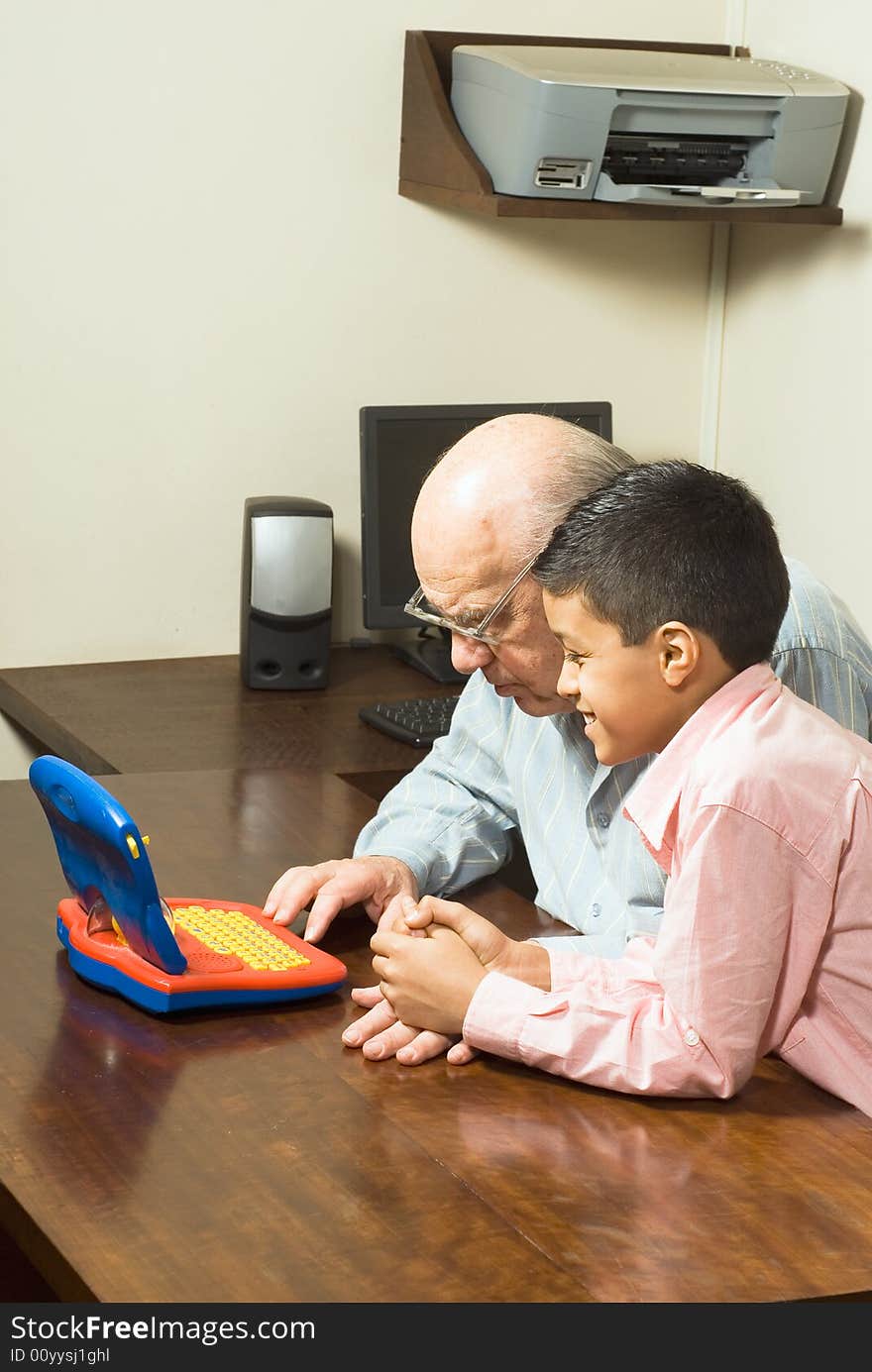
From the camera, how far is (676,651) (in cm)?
126

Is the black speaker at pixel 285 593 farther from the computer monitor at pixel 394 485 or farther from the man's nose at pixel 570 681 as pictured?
the man's nose at pixel 570 681

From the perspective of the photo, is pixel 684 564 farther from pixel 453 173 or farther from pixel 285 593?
pixel 453 173

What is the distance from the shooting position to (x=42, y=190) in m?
2.61

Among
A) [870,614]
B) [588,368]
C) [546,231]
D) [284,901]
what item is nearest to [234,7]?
[546,231]

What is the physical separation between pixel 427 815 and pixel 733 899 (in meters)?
0.62

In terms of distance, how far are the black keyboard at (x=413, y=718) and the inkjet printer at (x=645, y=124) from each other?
0.82 m

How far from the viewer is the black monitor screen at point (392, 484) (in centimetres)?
271

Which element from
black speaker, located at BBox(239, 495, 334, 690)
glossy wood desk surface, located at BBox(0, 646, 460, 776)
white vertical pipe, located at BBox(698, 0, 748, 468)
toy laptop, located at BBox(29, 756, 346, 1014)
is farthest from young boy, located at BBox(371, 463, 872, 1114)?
white vertical pipe, located at BBox(698, 0, 748, 468)

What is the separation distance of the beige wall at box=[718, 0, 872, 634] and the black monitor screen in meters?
0.54

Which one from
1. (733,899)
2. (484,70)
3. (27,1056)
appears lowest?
(27,1056)

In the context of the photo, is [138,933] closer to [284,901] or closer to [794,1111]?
[284,901]

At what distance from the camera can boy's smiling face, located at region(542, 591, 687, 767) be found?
4.14 feet

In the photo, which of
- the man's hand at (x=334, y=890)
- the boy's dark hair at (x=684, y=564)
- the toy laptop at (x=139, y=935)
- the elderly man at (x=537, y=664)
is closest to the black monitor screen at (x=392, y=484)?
the elderly man at (x=537, y=664)

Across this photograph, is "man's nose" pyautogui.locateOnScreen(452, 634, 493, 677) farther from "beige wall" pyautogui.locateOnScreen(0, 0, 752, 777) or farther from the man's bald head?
"beige wall" pyautogui.locateOnScreen(0, 0, 752, 777)
